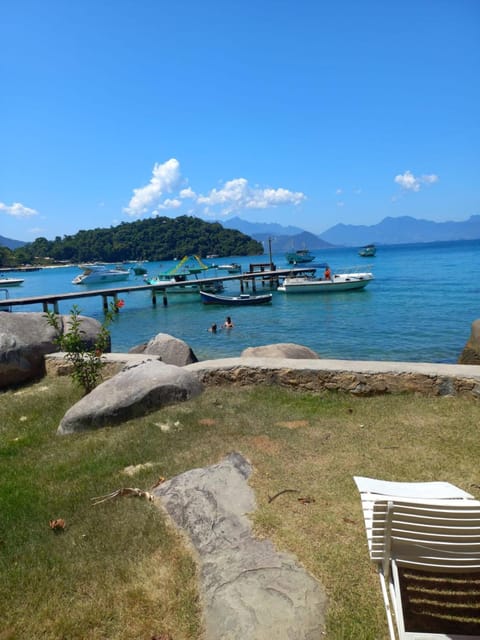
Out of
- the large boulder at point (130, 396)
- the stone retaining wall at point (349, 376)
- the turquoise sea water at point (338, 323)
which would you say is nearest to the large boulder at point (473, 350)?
the stone retaining wall at point (349, 376)

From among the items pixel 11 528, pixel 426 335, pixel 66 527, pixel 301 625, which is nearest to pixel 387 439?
pixel 301 625

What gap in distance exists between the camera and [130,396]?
5684 mm

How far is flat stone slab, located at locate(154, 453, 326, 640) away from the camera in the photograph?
238 centimetres

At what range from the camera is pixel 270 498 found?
141 inches

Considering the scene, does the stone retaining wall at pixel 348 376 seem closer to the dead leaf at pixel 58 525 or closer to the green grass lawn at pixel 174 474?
the green grass lawn at pixel 174 474

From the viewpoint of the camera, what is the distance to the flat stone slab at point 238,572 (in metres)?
2.38

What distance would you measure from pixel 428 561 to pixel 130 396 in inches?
163

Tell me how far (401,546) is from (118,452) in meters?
3.22

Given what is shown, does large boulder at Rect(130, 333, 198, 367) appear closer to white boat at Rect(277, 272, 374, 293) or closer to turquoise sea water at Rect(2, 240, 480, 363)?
turquoise sea water at Rect(2, 240, 480, 363)

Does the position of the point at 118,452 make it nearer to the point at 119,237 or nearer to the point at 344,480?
the point at 344,480

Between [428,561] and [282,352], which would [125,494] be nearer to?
[428,561]

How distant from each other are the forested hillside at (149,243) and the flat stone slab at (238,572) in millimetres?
133914

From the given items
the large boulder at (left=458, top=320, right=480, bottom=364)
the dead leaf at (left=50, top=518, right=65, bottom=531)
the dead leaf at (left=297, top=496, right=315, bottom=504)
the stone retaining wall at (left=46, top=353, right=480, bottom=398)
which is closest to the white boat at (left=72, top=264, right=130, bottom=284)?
the large boulder at (left=458, top=320, right=480, bottom=364)

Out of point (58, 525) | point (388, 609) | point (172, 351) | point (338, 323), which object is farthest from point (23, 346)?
point (338, 323)
